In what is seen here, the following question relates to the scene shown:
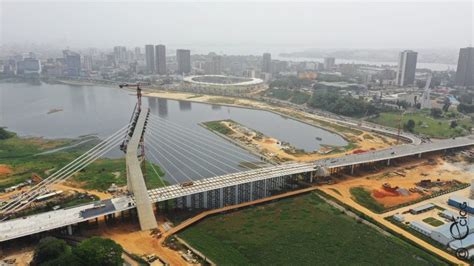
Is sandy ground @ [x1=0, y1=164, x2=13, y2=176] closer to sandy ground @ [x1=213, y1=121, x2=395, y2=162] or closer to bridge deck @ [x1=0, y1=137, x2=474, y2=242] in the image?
bridge deck @ [x1=0, y1=137, x2=474, y2=242]

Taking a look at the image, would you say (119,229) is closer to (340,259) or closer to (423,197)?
(340,259)

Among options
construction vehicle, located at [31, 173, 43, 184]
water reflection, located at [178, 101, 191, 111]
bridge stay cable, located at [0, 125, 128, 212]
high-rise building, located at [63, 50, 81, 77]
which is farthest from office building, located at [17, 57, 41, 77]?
construction vehicle, located at [31, 173, 43, 184]

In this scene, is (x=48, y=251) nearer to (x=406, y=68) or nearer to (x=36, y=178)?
(x=36, y=178)

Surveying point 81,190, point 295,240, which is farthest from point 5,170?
point 295,240

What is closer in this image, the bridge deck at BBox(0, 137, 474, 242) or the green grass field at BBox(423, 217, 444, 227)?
the bridge deck at BBox(0, 137, 474, 242)

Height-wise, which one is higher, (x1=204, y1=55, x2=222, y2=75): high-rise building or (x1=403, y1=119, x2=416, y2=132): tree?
(x1=204, y1=55, x2=222, y2=75): high-rise building

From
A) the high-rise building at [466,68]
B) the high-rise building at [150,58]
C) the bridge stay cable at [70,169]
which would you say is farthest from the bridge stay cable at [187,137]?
the high-rise building at [466,68]

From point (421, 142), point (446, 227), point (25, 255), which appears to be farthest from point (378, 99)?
point (25, 255)

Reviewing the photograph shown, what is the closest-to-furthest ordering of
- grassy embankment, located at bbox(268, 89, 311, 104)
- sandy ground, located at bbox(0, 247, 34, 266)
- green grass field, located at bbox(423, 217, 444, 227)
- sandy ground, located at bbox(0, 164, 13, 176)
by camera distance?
sandy ground, located at bbox(0, 247, 34, 266)
green grass field, located at bbox(423, 217, 444, 227)
sandy ground, located at bbox(0, 164, 13, 176)
grassy embankment, located at bbox(268, 89, 311, 104)
